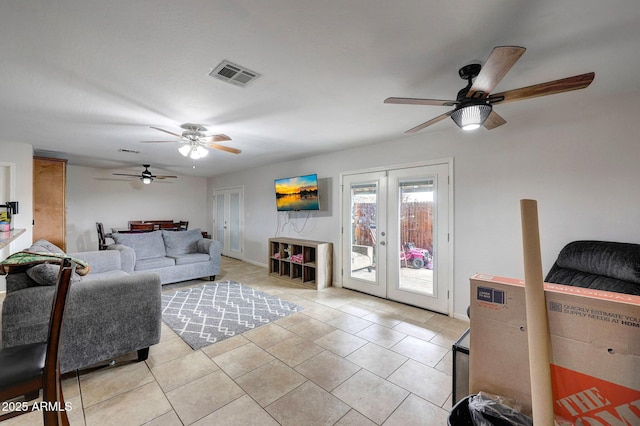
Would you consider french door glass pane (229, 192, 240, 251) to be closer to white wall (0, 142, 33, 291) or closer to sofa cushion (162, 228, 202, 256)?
sofa cushion (162, 228, 202, 256)

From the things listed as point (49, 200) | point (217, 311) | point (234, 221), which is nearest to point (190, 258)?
point (217, 311)

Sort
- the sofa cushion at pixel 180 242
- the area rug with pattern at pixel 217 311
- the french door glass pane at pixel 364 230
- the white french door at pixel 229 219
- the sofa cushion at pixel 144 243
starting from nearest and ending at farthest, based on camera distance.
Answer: the area rug with pattern at pixel 217 311, the french door glass pane at pixel 364 230, the sofa cushion at pixel 144 243, the sofa cushion at pixel 180 242, the white french door at pixel 229 219

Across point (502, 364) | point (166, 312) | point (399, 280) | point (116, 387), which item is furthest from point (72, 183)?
point (502, 364)

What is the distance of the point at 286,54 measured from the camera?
71.2 inches

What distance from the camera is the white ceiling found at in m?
1.42

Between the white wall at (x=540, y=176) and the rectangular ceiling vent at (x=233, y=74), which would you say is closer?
the rectangular ceiling vent at (x=233, y=74)

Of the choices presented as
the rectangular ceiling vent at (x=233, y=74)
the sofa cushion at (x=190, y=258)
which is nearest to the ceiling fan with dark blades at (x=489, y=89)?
the rectangular ceiling vent at (x=233, y=74)

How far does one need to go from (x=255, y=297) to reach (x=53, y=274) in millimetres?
2448

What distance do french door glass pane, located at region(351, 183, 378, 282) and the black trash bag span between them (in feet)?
9.81

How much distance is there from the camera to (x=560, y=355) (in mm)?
1018

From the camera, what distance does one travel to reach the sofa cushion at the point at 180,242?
16.8 feet

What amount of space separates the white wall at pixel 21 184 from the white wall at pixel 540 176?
5696mm

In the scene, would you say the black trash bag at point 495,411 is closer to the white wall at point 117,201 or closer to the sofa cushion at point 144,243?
the sofa cushion at point 144,243

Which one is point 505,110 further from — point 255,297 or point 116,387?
point 116,387
